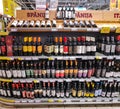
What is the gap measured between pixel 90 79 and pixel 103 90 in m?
0.35

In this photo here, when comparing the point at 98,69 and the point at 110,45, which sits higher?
the point at 110,45

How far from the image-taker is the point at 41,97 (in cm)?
326

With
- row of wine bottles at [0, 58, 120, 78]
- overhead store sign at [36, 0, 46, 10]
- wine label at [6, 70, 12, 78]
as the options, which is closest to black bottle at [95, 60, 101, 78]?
row of wine bottles at [0, 58, 120, 78]

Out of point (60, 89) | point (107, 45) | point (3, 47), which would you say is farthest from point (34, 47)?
point (107, 45)

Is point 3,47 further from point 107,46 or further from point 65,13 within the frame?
point 107,46

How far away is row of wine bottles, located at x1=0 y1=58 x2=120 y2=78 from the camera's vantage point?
3.02 metres

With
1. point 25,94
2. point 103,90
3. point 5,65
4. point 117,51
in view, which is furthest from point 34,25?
point 103,90

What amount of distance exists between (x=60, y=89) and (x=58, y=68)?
0.42 metres

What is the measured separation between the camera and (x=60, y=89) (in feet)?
10.5

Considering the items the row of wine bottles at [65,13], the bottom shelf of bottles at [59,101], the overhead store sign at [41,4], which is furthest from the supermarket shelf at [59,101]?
the overhead store sign at [41,4]

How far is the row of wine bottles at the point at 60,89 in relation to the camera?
3162 millimetres

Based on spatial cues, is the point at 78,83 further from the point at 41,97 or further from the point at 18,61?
the point at 18,61

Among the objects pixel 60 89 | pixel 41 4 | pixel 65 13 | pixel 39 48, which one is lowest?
pixel 60 89

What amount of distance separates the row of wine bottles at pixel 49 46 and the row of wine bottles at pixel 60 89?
1.89 feet
